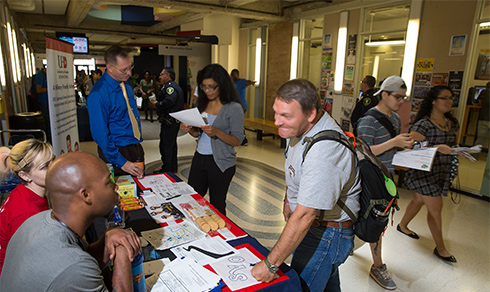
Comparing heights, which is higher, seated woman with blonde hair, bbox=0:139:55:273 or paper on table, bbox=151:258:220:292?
seated woman with blonde hair, bbox=0:139:55:273

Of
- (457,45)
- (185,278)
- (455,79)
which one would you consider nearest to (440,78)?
(455,79)

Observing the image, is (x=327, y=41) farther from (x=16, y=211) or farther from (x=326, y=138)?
(x=16, y=211)

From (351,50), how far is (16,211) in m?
6.67

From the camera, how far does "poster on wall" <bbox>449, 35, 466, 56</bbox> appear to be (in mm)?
4742

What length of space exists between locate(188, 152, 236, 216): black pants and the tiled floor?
0.85 metres

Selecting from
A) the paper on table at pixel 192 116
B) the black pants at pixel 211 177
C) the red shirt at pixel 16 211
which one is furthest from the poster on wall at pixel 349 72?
the red shirt at pixel 16 211

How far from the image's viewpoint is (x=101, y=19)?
11.7 m

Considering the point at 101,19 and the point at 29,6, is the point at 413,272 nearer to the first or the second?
the point at 29,6

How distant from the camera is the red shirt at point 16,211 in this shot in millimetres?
1438

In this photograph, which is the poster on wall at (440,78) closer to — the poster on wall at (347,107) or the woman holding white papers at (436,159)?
the poster on wall at (347,107)

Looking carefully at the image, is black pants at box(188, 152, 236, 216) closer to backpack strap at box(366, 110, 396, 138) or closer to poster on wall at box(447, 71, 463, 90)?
backpack strap at box(366, 110, 396, 138)

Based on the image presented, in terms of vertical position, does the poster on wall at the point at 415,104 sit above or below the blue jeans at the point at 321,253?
above

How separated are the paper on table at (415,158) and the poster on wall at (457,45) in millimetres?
3253

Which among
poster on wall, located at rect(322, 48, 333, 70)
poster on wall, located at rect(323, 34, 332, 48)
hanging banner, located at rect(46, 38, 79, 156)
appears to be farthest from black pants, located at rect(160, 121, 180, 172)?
poster on wall, located at rect(323, 34, 332, 48)
